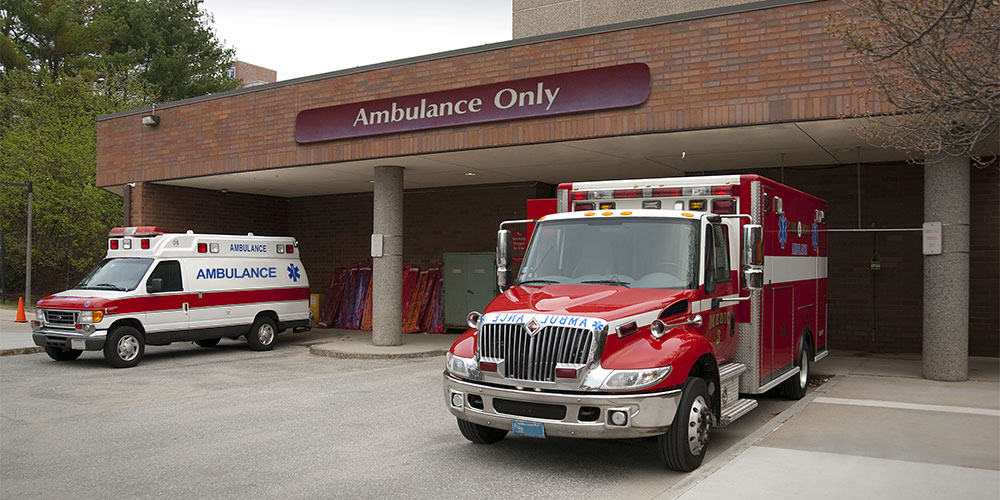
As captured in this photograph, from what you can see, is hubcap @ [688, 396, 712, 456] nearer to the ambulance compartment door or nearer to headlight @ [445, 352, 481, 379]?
headlight @ [445, 352, 481, 379]

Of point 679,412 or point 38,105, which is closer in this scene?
point 679,412

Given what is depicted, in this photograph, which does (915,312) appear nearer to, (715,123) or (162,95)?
(715,123)

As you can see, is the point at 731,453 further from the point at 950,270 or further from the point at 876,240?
the point at 876,240

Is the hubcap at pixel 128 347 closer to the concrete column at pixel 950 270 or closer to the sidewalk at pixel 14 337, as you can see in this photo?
the sidewalk at pixel 14 337

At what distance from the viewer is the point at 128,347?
559 inches

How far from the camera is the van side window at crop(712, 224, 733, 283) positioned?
7730mm

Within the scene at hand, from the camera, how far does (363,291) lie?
22.0 meters

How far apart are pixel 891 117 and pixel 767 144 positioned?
111 inches

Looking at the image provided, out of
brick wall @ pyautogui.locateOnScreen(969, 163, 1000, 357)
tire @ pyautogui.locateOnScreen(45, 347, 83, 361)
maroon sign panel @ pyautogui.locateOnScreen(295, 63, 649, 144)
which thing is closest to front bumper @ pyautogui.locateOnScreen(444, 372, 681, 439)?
maroon sign panel @ pyautogui.locateOnScreen(295, 63, 649, 144)

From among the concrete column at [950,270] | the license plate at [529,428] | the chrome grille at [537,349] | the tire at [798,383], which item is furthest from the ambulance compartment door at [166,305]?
the concrete column at [950,270]

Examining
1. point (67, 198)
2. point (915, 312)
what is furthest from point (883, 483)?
point (67, 198)

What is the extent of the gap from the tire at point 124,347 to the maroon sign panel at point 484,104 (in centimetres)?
517

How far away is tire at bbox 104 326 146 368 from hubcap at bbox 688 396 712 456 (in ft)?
36.4

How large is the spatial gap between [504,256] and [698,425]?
8.75 ft
